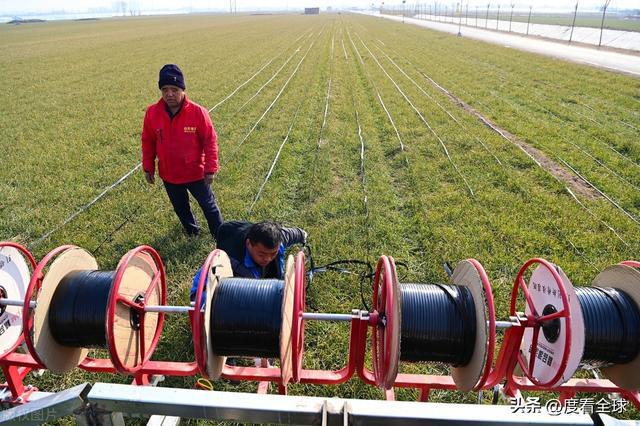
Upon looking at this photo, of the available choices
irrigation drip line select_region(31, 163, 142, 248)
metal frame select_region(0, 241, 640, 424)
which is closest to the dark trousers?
irrigation drip line select_region(31, 163, 142, 248)

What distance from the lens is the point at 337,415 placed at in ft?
7.55

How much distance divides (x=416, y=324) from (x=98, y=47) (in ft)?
135

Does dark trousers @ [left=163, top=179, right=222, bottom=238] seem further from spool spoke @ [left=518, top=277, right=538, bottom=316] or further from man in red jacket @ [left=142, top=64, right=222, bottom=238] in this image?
spool spoke @ [left=518, top=277, right=538, bottom=316]

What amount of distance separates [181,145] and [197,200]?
2.83 ft

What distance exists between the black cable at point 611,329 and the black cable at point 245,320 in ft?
7.38

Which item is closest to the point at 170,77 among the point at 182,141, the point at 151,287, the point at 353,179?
the point at 182,141

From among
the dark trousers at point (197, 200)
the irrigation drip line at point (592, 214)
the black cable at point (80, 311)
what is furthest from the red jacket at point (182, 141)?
the irrigation drip line at point (592, 214)

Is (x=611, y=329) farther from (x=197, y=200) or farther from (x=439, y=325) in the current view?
(x=197, y=200)

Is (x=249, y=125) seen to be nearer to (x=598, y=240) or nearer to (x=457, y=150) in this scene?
(x=457, y=150)

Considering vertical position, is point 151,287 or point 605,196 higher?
point 151,287

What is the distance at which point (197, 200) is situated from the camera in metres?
6.17

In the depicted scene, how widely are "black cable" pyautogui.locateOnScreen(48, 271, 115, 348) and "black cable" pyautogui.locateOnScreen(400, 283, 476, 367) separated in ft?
7.63

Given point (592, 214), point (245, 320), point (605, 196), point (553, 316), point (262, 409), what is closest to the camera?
point (262, 409)

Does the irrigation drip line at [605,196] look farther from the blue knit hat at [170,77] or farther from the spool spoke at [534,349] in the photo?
the blue knit hat at [170,77]
